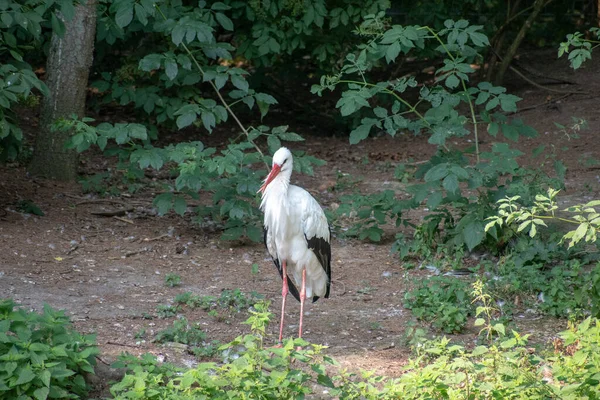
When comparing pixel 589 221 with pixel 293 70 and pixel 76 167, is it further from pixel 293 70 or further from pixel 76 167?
pixel 293 70

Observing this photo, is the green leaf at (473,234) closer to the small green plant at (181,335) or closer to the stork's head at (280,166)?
the stork's head at (280,166)

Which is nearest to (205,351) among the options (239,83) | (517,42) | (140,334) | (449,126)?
(140,334)

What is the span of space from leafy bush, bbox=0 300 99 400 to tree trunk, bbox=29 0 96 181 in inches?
166

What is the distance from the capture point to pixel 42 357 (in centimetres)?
443

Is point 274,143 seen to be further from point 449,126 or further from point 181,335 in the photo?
point 181,335

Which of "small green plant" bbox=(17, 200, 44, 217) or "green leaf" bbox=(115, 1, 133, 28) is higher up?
"green leaf" bbox=(115, 1, 133, 28)

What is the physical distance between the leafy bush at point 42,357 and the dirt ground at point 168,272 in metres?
0.38

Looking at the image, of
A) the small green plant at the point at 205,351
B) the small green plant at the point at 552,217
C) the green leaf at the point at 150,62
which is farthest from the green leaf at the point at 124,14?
the small green plant at the point at 552,217

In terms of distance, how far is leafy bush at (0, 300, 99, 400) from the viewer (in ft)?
14.3

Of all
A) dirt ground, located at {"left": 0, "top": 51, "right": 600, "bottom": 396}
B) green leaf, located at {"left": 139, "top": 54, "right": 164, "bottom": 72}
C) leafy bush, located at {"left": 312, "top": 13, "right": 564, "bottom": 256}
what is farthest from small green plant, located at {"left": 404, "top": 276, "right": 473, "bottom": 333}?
green leaf, located at {"left": 139, "top": 54, "right": 164, "bottom": 72}

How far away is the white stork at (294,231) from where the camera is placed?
20.4 feet

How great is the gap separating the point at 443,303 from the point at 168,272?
2406 mm

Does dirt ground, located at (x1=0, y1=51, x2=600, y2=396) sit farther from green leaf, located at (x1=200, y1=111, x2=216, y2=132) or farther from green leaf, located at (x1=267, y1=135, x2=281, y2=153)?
green leaf, located at (x1=200, y1=111, x2=216, y2=132)

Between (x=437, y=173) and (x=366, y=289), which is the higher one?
(x=437, y=173)
